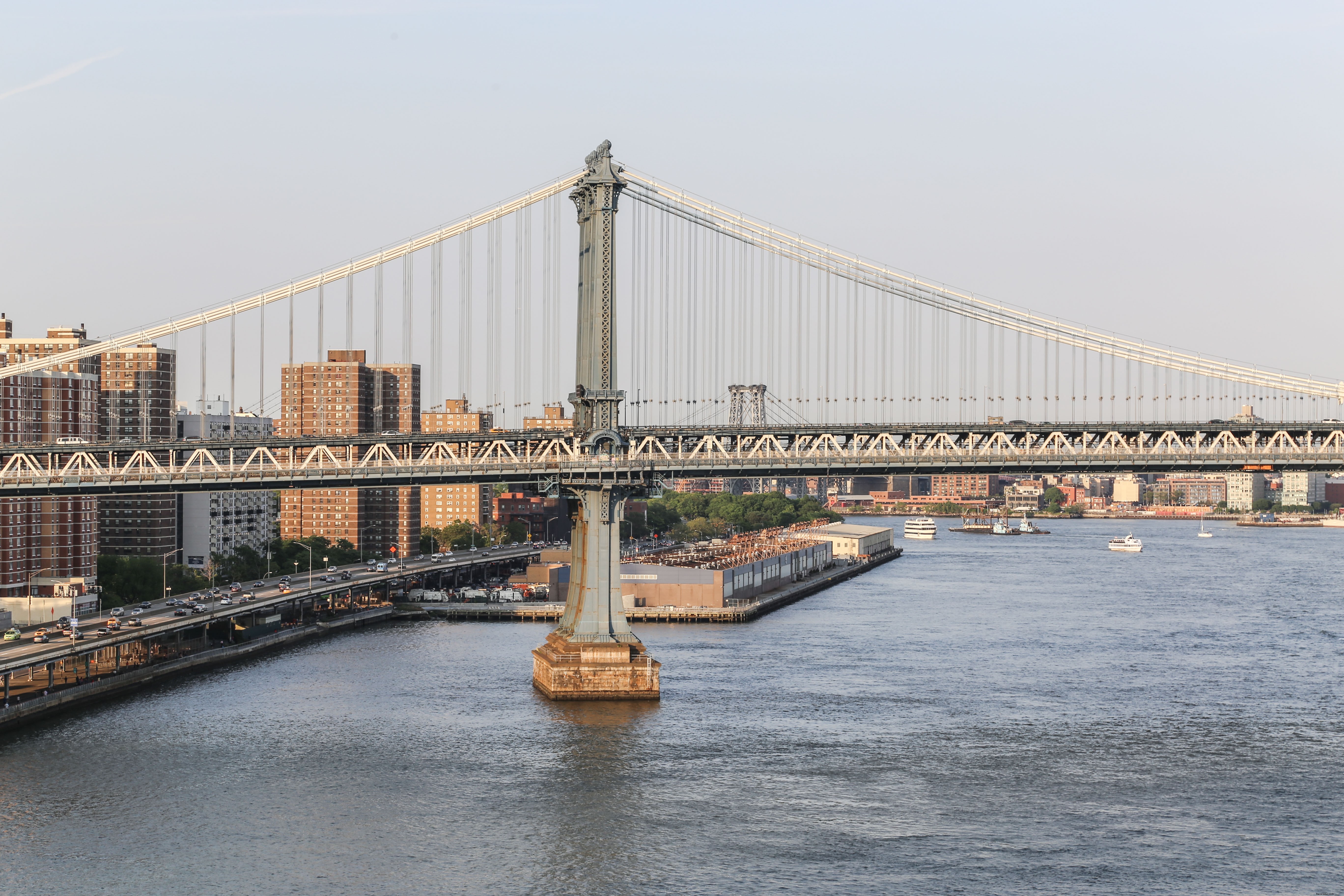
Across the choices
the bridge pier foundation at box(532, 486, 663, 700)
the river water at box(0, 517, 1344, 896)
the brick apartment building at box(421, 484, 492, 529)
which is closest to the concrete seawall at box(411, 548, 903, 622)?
the river water at box(0, 517, 1344, 896)

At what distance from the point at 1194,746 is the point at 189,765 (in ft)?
107

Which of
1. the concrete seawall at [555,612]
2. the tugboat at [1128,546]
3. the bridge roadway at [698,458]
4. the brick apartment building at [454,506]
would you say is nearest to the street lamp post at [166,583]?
the concrete seawall at [555,612]

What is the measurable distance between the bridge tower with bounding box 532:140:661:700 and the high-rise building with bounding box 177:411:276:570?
220 feet

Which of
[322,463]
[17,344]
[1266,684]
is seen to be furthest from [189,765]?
[17,344]

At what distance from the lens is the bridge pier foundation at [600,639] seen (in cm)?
5781

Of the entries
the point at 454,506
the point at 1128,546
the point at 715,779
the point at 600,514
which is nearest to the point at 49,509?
the point at 600,514

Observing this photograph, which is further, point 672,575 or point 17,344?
point 17,344

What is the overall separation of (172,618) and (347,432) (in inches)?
3047

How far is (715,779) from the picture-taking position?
45.3m

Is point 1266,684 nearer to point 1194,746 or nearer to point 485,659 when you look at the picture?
Result: point 1194,746

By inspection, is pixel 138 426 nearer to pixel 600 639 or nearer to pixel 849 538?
pixel 849 538

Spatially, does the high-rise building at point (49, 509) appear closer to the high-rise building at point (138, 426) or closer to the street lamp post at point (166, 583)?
the street lamp post at point (166, 583)

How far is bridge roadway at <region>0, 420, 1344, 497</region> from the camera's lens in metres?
56.1

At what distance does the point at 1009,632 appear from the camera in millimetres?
84438
